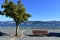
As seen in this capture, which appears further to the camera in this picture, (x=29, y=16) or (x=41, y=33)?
(x=41, y=33)

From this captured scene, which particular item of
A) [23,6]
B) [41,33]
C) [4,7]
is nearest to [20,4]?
[23,6]

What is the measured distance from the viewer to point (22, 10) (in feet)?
117

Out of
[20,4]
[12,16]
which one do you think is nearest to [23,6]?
[20,4]

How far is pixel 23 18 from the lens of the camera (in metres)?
36.2

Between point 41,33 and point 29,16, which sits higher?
point 29,16

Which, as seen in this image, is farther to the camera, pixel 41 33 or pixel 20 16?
pixel 41 33

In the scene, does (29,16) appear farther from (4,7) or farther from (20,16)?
(4,7)

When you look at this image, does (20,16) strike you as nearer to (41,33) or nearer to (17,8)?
(17,8)

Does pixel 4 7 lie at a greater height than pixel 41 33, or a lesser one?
greater

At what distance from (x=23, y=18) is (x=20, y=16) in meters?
0.88

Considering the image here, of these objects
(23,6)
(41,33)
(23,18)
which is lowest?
(41,33)

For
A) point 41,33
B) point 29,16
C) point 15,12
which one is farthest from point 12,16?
point 41,33

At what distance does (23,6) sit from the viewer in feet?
120

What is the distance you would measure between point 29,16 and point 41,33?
5534 mm
